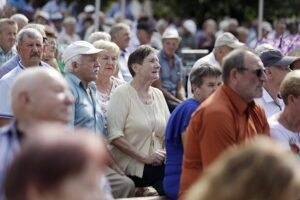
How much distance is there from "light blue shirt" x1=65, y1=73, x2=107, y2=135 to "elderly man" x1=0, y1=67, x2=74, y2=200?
82.5 inches

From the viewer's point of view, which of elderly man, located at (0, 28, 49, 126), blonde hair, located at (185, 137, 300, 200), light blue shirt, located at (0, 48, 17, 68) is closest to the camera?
blonde hair, located at (185, 137, 300, 200)

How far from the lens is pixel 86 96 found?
627 centimetres

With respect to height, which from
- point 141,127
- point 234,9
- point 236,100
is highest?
point 236,100

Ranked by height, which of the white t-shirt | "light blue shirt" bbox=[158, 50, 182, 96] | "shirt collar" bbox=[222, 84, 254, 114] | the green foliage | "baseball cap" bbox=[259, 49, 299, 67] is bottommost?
the green foliage

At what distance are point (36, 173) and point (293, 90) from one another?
11.3 feet

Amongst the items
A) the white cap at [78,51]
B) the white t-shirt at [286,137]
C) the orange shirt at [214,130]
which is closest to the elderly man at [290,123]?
the white t-shirt at [286,137]

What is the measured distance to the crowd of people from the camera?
247 cm

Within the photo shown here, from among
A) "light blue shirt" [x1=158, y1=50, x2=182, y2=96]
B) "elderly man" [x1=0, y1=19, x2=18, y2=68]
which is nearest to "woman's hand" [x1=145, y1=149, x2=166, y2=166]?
"elderly man" [x1=0, y1=19, x2=18, y2=68]

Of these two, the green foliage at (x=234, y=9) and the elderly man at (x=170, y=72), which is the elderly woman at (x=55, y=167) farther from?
the green foliage at (x=234, y=9)

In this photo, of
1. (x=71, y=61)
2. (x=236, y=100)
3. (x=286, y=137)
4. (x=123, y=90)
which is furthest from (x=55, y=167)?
(x=123, y=90)

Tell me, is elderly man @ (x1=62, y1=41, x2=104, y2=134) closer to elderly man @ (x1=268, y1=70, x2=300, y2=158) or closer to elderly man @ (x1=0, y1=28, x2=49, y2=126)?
elderly man @ (x1=0, y1=28, x2=49, y2=126)

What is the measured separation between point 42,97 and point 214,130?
4.35 feet

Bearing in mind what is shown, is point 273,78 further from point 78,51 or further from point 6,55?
point 6,55

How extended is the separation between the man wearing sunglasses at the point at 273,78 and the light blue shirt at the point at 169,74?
10.5ft
